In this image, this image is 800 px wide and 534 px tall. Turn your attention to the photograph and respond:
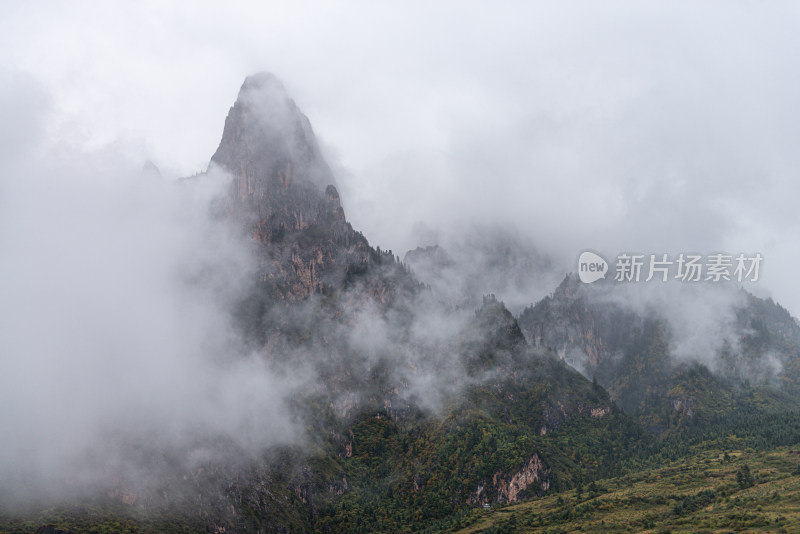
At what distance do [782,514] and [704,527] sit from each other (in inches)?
1000

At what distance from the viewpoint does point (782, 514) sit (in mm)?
193375

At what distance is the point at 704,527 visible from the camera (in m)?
196
